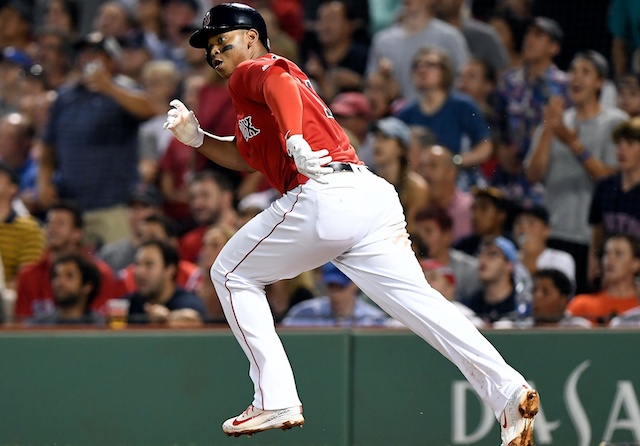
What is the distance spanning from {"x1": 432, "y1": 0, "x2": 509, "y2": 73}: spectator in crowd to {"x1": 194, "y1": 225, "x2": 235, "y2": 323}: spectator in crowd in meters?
2.57

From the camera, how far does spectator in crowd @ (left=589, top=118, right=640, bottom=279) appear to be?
7898mm

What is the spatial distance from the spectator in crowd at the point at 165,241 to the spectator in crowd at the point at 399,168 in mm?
1490

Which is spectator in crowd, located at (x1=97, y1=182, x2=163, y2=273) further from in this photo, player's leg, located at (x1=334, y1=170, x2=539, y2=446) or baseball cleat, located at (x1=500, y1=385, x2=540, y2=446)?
baseball cleat, located at (x1=500, y1=385, x2=540, y2=446)

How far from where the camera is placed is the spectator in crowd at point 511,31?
30.5 ft

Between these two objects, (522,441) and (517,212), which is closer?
(522,441)

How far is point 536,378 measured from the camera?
22.7ft

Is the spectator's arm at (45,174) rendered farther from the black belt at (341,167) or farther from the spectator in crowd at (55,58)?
the black belt at (341,167)

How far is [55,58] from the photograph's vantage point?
36.5 ft

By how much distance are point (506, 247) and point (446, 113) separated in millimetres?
1614

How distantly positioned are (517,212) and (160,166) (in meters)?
3.02

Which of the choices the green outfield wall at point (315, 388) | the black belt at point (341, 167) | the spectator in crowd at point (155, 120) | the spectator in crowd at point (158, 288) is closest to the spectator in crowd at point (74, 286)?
the spectator in crowd at point (158, 288)

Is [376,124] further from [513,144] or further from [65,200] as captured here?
[65,200]

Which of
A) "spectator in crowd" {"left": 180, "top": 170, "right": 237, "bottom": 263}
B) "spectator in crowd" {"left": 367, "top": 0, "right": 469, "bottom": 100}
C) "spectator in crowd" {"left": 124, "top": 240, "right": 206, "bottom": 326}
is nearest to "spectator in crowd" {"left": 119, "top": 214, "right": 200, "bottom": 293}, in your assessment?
"spectator in crowd" {"left": 180, "top": 170, "right": 237, "bottom": 263}

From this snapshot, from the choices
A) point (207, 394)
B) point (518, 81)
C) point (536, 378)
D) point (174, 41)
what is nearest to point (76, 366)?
point (207, 394)
